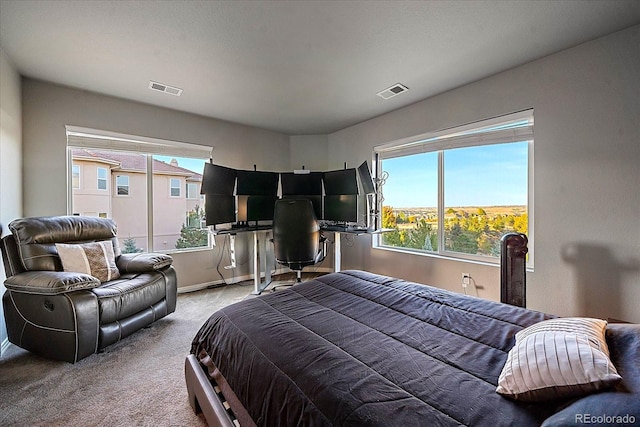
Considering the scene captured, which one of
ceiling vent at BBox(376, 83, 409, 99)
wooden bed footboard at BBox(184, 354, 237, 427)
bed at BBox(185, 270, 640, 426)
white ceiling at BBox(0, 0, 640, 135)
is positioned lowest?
wooden bed footboard at BBox(184, 354, 237, 427)

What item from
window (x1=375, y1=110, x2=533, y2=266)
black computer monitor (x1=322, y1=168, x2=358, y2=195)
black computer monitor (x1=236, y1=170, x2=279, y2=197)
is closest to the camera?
window (x1=375, y1=110, x2=533, y2=266)

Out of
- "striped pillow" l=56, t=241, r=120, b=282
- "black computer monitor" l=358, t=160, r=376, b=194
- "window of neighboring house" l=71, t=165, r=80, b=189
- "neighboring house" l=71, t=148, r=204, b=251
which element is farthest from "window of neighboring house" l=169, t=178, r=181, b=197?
"black computer monitor" l=358, t=160, r=376, b=194

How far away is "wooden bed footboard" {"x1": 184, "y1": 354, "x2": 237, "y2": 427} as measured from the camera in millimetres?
1199

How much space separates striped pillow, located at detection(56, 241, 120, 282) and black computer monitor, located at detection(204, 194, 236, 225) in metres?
1.13

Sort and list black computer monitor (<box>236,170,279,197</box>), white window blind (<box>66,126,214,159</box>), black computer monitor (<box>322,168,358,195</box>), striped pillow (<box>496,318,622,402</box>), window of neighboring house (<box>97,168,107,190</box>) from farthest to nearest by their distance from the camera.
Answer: black computer monitor (<box>236,170,279,197</box>) → black computer monitor (<box>322,168,358,195</box>) → window of neighboring house (<box>97,168,107,190</box>) → white window blind (<box>66,126,214,159</box>) → striped pillow (<box>496,318,622,402</box>)

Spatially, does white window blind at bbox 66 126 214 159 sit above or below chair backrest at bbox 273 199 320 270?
above

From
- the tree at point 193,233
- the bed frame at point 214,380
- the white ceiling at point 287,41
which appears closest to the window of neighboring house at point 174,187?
the tree at point 193,233

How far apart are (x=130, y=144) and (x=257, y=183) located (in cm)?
165

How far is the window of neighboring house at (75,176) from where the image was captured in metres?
3.10

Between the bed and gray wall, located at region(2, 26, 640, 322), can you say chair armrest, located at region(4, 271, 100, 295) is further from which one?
the bed

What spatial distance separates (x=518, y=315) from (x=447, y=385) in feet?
2.42

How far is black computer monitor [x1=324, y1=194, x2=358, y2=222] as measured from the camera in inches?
157

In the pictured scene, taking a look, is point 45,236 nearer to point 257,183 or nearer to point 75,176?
point 75,176

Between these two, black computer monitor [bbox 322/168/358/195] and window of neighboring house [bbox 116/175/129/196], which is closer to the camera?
window of neighboring house [bbox 116/175/129/196]
